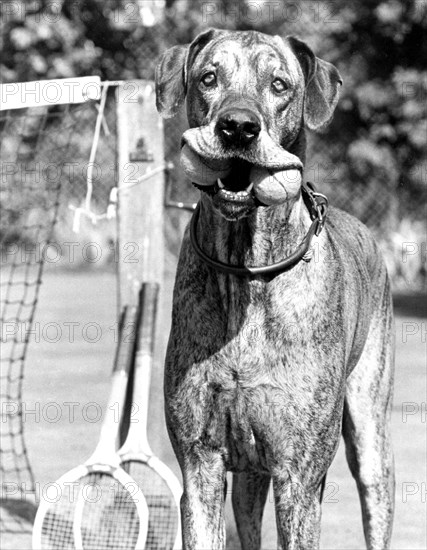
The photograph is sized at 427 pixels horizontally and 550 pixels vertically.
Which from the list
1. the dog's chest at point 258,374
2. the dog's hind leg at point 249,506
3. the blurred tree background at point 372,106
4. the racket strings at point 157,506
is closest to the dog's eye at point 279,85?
the dog's chest at point 258,374

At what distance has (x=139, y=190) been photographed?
4953 mm

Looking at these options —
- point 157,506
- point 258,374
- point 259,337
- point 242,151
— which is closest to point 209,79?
point 242,151

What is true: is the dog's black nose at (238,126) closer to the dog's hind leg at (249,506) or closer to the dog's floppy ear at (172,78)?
the dog's floppy ear at (172,78)

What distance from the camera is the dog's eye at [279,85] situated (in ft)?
10.8

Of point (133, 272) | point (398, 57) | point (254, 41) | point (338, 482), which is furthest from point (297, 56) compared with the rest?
point (398, 57)

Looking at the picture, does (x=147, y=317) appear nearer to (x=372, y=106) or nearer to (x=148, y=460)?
(x=148, y=460)

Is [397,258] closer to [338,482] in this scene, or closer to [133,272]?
[338,482]

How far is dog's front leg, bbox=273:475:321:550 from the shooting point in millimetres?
3336

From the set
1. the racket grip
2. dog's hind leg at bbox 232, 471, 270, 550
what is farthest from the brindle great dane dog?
the racket grip

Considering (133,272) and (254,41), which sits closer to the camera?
(254,41)

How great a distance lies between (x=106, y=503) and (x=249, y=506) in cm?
105

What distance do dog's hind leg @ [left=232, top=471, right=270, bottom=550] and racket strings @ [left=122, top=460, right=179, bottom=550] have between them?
22.4 inches

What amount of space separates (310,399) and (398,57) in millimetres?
8678

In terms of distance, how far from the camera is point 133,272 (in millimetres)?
4980
